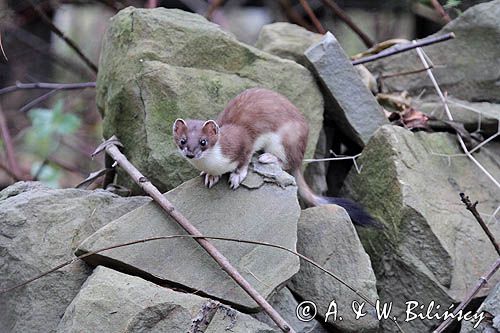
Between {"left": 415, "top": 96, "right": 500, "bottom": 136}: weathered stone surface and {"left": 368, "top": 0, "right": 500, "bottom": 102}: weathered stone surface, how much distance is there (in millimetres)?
137

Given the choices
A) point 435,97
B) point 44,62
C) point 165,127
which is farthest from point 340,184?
point 44,62

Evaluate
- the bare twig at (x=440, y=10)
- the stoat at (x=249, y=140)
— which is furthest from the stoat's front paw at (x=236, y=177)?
the bare twig at (x=440, y=10)

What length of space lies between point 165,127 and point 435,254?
143cm

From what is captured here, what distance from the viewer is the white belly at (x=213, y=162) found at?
3.78m

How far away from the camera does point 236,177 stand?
3.90m

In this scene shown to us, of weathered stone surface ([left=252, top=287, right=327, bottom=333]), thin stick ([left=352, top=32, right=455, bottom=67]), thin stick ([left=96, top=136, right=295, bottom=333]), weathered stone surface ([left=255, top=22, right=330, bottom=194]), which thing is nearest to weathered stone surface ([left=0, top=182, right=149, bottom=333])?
thin stick ([left=96, top=136, right=295, bottom=333])

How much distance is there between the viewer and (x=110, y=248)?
3539 mm

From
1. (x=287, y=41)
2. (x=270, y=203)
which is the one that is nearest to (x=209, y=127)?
(x=270, y=203)

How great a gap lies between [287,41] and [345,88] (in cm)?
68

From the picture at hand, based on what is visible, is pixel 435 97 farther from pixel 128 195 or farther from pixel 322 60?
pixel 128 195

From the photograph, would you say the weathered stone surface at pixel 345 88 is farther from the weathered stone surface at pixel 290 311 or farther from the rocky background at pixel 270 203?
the weathered stone surface at pixel 290 311

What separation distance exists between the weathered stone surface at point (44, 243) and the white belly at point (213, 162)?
1.31 feet

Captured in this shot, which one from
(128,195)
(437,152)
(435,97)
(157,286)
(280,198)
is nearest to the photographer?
(157,286)

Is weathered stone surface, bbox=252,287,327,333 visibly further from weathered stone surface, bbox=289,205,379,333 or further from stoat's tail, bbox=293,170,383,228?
stoat's tail, bbox=293,170,383,228
